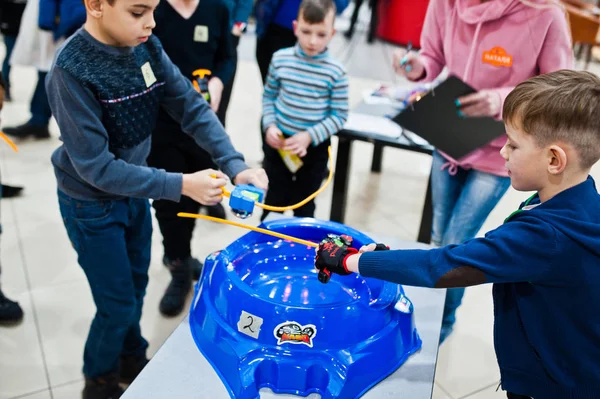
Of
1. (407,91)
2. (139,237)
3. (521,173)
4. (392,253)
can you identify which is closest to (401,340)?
(392,253)

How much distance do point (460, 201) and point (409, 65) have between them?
43 cm

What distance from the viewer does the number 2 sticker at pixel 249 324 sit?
3.25 feet

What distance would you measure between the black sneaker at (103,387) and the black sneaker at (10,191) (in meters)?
1.46

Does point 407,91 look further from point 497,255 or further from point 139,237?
point 497,255

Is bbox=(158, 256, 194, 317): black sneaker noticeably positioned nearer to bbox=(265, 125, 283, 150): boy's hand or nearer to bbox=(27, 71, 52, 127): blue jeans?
bbox=(265, 125, 283, 150): boy's hand

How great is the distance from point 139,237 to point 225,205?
1.31 m

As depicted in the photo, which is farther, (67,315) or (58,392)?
(67,315)

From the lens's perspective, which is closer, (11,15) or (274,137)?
(274,137)

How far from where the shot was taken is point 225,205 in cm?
272

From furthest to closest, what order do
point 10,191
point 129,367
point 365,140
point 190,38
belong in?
point 10,191 < point 365,140 < point 190,38 < point 129,367

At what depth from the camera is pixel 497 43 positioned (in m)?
1.43

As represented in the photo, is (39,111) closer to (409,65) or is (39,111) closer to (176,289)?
(176,289)

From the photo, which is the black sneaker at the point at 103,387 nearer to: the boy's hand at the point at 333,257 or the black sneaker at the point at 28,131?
the boy's hand at the point at 333,257

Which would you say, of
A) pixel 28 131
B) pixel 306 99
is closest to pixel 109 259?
pixel 306 99
